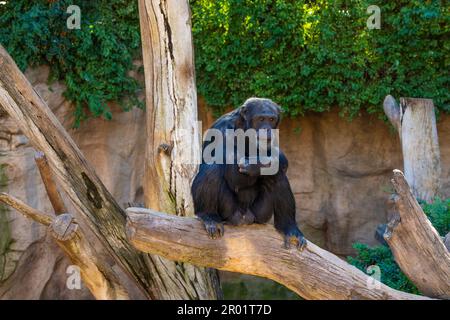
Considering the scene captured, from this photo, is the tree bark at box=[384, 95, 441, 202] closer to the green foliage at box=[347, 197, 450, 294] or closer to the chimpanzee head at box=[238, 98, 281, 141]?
the green foliage at box=[347, 197, 450, 294]

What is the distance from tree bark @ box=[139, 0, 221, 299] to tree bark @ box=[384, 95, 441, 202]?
289 centimetres

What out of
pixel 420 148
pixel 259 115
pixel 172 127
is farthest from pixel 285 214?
pixel 420 148

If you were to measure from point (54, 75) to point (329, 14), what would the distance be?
4.02 metres

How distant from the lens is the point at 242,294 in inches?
420

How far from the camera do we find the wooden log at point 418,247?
5.92m

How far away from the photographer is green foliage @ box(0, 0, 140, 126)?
9.55 metres

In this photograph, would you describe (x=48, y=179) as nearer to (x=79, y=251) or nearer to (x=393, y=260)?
(x=79, y=251)

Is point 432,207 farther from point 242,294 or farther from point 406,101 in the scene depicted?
point 242,294

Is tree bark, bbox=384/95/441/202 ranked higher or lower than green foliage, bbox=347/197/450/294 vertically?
higher

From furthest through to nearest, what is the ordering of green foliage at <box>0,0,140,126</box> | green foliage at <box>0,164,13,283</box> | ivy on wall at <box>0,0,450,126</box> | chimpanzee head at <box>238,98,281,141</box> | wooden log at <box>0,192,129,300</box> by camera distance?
ivy on wall at <box>0,0,450,126</box>
green foliage at <box>0,0,140,126</box>
green foliage at <box>0,164,13,283</box>
wooden log at <box>0,192,129,300</box>
chimpanzee head at <box>238,98,281,141</box>

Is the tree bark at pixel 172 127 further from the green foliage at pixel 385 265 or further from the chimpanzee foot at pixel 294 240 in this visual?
the green foliage at pixel 385 265

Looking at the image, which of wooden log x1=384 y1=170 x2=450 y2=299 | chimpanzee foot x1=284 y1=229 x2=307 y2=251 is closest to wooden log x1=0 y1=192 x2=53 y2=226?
chimpanzee foot x1=284 y1=229 x2=307 y2=251

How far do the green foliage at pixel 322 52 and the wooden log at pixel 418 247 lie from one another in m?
4.01

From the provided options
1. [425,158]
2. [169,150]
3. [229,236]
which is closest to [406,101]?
[425,158]
